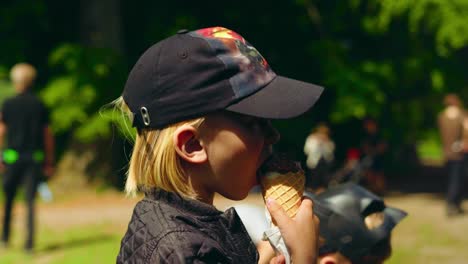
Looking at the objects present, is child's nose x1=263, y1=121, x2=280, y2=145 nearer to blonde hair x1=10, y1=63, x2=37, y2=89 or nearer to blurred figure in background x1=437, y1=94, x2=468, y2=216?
blonde hair x1=10, y1=63, x2=37, y2=89

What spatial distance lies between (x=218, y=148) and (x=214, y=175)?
7 centimetres

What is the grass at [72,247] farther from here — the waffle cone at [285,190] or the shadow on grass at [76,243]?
the waffle cone at [285,190]

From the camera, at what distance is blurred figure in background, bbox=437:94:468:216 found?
46.7 feet

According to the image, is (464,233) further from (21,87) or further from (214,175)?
(214,175)

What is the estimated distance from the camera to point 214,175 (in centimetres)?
229

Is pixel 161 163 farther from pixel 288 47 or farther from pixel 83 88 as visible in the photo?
pixel 288 47

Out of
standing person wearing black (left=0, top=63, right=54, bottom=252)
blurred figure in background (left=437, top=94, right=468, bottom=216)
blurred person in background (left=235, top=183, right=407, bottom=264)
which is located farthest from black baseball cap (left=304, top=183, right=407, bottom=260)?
blurred figure in background (left=437, top=94, right=468, bottom=216)

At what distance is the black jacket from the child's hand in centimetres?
12

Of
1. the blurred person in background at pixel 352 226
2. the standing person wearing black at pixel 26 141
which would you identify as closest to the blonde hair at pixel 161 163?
the blurred person in background at pixel 352 226

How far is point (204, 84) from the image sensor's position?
2264mm

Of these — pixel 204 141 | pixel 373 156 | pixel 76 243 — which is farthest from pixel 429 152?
pixel 204 141

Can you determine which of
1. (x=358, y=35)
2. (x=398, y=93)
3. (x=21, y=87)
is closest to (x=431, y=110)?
(x=398, y=93)

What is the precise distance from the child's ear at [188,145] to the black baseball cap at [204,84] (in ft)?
0.11

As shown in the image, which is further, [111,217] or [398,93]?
[398,93]
